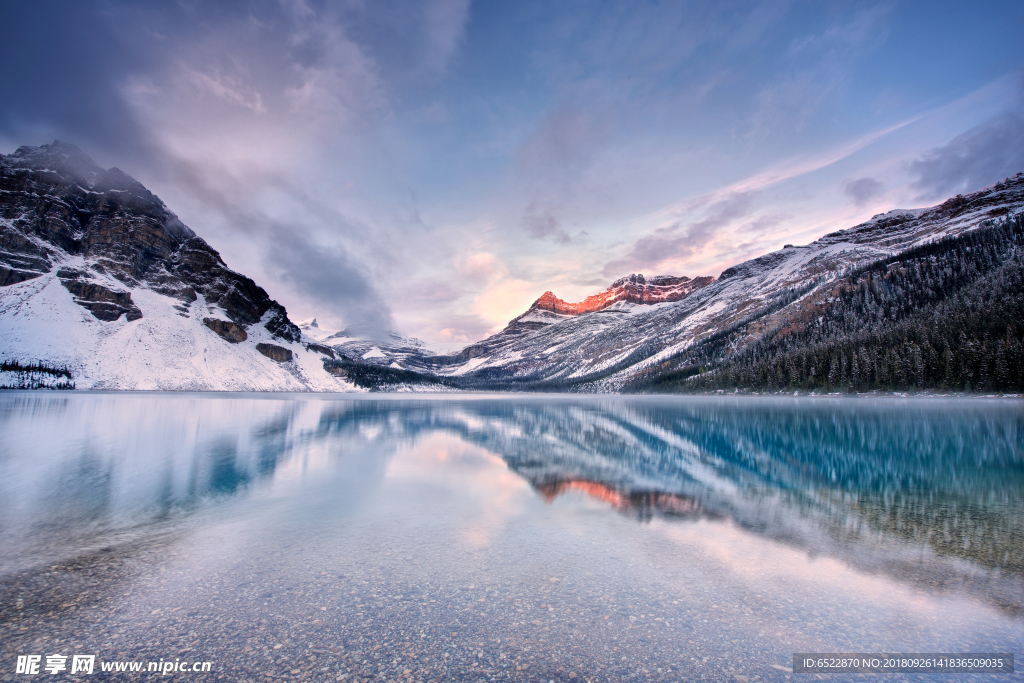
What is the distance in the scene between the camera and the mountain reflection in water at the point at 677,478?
12477mm

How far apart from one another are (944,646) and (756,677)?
389cm

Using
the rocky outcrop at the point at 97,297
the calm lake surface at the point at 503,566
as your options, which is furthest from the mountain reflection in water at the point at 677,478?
the rocky outcrop at the point at 97,297

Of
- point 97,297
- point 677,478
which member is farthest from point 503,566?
point 97,297

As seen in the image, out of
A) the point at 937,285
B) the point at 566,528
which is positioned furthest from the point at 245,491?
the point at 937,285

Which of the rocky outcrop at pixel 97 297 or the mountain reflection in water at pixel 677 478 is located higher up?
the rocky outcrop at pixel 97 297

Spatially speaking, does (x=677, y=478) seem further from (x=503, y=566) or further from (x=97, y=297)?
(x=97, y=297)

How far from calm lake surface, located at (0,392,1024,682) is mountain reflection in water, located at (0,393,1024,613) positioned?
5.9 inches

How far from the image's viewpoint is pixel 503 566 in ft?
36.2

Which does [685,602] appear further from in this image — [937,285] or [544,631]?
[937,285]

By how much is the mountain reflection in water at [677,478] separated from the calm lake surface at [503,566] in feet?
0.49

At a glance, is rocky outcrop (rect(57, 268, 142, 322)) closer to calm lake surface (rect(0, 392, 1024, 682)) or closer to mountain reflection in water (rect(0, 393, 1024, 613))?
mountain reflection in water (rect(0, 393, 1024, 613))

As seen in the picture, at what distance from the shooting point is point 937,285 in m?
133

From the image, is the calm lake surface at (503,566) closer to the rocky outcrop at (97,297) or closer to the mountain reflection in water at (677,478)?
the mountain reflection in water at (677,478)

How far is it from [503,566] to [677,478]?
46.8 ft
